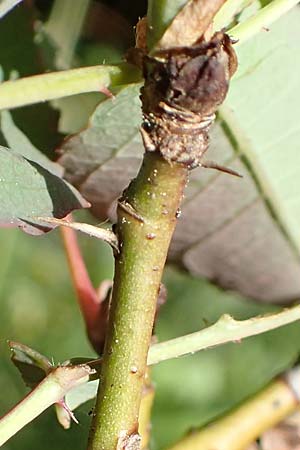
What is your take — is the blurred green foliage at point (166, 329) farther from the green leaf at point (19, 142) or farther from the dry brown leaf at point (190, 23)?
the dry brown leaf at point (190, 23)

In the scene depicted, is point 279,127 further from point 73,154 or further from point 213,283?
point 213,283

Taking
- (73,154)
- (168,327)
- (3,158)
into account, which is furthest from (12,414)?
(168,327)

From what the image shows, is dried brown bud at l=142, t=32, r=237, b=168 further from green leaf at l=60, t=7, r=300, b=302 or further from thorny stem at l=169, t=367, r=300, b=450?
thorny stem at l=169, t=367, r=300, b=450

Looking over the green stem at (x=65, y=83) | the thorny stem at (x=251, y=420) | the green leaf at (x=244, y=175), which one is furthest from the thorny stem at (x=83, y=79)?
the thorny stem at (x=251, y=420)

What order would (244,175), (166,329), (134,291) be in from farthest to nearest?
(166,329)
(244,175)
(134,291)

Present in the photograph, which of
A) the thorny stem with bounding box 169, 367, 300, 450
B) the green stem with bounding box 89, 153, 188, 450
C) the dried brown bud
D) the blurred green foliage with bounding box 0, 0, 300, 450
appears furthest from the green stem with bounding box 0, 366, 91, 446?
the blurred green foliage with bounding box 0, 0, 300, 450

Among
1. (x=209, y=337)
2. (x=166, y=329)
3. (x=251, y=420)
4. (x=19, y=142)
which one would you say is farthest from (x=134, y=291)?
(x=166, y=329)

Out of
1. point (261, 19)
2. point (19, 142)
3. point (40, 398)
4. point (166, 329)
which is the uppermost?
point (166, 329)

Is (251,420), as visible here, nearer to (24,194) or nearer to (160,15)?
(24,194)
